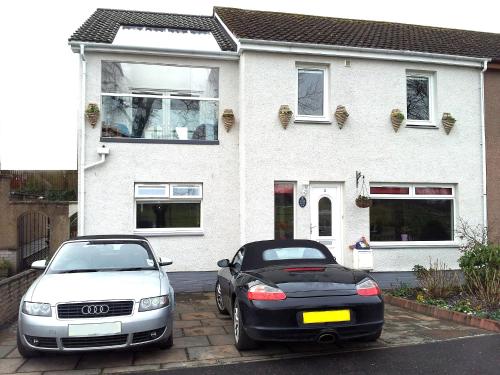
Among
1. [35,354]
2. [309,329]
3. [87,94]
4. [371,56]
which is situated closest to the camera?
[309,329]

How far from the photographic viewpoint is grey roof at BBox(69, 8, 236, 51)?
1051 centimetres

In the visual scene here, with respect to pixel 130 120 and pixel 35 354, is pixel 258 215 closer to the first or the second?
pixel 130 120

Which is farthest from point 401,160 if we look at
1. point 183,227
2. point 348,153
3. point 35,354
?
point 35,354

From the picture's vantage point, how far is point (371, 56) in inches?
429

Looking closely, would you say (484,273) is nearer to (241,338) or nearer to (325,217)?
(325,217)

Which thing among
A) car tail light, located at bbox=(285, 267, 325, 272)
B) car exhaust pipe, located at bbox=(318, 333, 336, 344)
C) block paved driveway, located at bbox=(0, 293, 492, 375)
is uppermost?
car tail light, located at bbox=(285, 267, 325, 272)

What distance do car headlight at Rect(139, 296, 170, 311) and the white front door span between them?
593 cm

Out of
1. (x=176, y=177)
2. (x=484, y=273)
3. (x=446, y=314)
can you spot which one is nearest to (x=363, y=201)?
(x=484, y=273)

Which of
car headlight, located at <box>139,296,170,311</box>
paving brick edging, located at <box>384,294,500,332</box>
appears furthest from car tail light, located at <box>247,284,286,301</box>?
paving brick edging, located at <box>384,294,500,332</box>

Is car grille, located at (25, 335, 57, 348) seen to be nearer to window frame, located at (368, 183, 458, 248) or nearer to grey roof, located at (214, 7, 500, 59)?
grey roof, located at (214, 7, 500, 59)

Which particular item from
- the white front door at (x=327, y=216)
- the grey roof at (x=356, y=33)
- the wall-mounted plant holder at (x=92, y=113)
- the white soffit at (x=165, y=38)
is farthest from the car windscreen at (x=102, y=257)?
the grey roof at (x=356, y=33)

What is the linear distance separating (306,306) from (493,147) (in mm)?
9247

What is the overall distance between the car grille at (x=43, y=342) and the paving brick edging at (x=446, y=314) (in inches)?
218

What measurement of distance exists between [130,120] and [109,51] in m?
1.57
